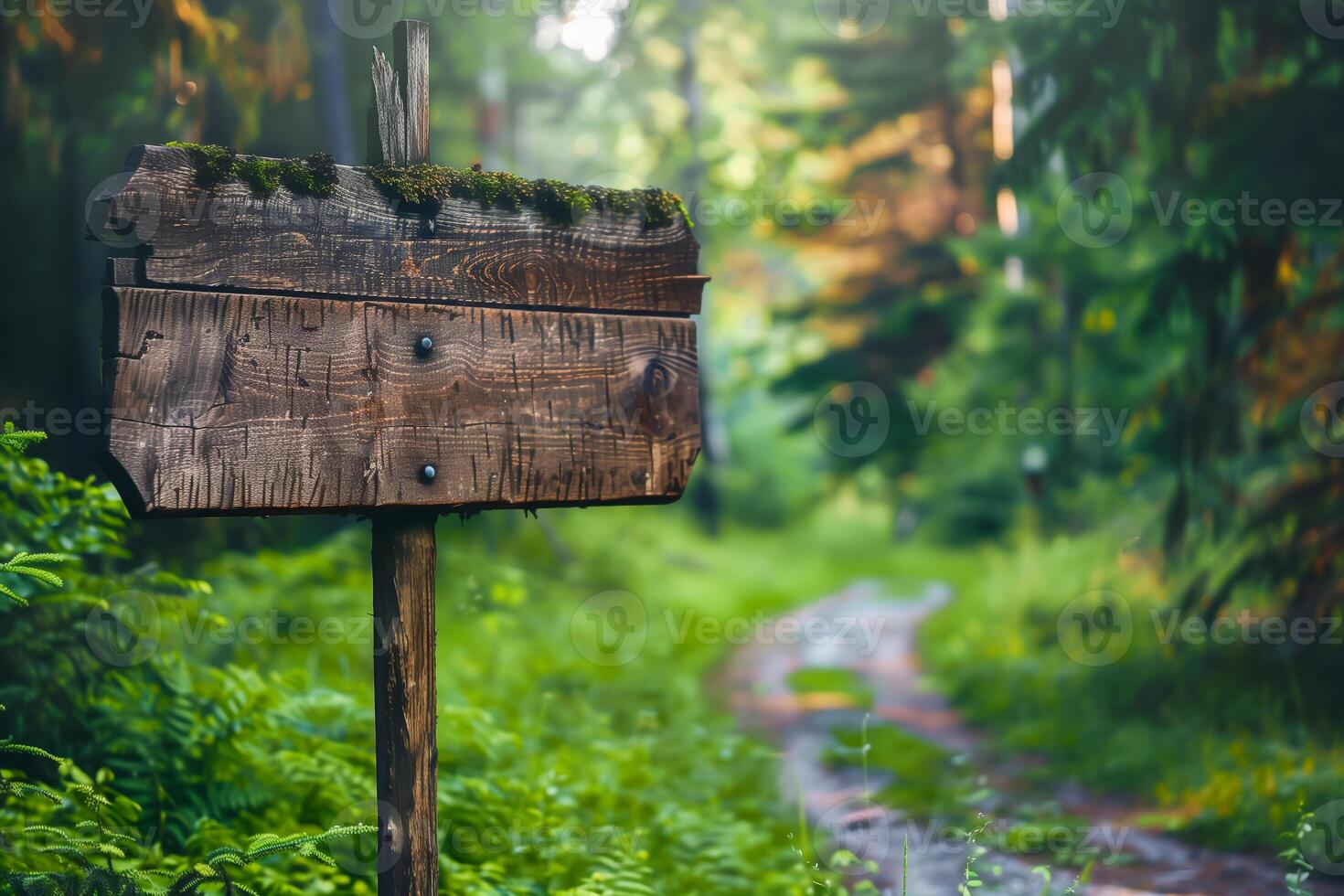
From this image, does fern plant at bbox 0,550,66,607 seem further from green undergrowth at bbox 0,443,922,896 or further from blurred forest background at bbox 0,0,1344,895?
green undergrowth at bbox 0,443,922,896

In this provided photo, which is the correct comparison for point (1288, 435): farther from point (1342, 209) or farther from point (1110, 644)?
point (1110, 644)

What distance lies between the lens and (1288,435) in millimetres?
7082

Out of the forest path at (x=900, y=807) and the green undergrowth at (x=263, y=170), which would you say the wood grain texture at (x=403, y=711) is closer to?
the green undergrowth at (x=263, y=170)

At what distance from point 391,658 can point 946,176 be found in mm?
14313

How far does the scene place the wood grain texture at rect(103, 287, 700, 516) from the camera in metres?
2.61

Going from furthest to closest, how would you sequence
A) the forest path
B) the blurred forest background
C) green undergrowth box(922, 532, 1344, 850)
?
1. green undergrowth box(922, 532, 1344, 850)
2. the forest path
3. the blurred forest background

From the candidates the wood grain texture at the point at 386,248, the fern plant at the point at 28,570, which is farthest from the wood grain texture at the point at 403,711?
the fern plant at the point at 28,570

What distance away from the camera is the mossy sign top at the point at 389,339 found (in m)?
2.63

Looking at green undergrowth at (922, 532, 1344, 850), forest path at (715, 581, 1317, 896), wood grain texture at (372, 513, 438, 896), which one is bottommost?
forest path at (715, 581, 1317, 896)

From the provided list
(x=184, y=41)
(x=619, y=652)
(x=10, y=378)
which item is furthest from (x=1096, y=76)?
(x=10, y=378)

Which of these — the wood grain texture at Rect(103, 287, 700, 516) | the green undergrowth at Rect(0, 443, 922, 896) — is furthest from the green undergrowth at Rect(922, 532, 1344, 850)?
the wood grain texture at Rect(103, 287, 700, 516)

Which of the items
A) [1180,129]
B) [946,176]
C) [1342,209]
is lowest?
[1342,209]

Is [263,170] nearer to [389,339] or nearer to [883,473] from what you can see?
[389,339]

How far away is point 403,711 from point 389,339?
3.80ft
